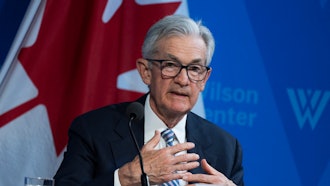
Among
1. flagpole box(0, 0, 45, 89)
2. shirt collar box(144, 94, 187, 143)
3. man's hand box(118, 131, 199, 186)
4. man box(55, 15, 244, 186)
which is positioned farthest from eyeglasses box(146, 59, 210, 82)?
flagpole box(0, 0, 45, 89)

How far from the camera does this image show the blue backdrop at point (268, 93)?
3.44 metres

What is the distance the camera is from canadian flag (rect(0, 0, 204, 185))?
3268mm

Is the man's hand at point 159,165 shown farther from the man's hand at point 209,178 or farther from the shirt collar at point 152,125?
the shirt collar at point 152,125

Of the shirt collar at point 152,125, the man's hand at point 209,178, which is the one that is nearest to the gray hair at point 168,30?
the shirt collar at point 152,125

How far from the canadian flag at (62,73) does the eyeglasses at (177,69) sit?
25.8 inches

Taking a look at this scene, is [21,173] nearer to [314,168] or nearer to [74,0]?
[74,0]

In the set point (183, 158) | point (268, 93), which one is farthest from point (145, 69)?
point (268, 93)

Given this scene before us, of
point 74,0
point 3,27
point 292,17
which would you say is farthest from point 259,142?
point 3,27

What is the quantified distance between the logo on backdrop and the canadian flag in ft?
1.56

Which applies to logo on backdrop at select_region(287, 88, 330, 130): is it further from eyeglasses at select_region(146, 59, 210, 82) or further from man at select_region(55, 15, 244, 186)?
eyeglasses at select_region(146, 59, 210, 82)

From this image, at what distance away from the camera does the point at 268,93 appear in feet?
11.3

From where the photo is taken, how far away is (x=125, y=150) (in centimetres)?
279

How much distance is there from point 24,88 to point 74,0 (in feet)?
1.64

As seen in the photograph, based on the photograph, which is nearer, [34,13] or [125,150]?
[125,150]
